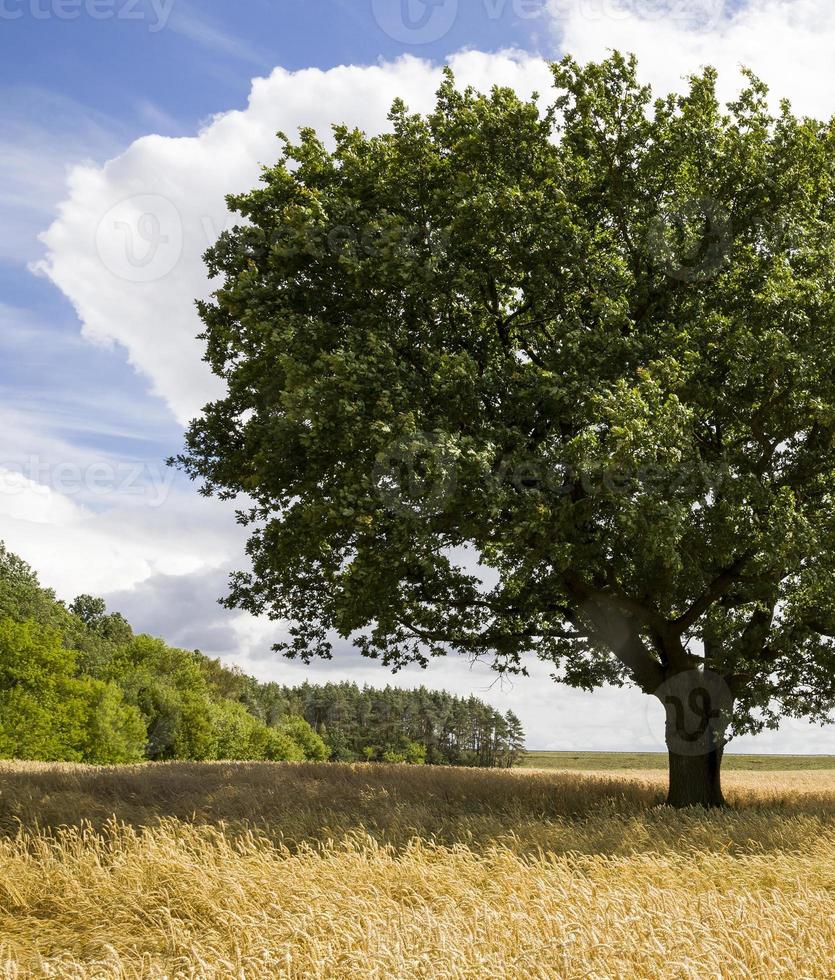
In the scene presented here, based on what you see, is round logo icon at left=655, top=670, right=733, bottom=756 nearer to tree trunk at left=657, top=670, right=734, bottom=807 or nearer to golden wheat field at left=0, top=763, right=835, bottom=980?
tree trunk at left=657, top=670, right=734, bottom=807

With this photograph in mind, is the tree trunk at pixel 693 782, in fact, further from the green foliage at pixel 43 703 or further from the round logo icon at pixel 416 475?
the green foliage at pixel 43 703

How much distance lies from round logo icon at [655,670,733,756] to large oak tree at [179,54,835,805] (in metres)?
0.06

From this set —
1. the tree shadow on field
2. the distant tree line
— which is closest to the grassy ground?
the distant tree line

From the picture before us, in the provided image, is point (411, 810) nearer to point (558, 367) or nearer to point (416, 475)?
point (416, 475)

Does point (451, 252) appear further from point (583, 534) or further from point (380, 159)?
point (583, 534)

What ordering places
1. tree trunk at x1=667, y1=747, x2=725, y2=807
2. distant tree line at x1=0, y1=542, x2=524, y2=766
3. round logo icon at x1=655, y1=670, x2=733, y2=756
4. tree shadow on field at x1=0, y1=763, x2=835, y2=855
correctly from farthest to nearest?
distant tree line at x1=0, y1=542, x2=524, y2=766, round logo icon at x1=655, y1=670, x2=733, y2=756, tree trunk at x1=667, y1=747, x2=725, y2=807, tree shadow on field at x1=0, y1=763, x2=835, y2=855

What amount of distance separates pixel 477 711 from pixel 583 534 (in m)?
111

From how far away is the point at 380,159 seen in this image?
17.5m

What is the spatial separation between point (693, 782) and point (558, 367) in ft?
34.8

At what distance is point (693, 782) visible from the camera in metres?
19.6

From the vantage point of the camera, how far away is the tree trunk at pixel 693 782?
766 inches

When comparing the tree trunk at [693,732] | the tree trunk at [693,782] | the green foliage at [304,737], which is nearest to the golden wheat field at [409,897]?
the tree trunk at [693,782]

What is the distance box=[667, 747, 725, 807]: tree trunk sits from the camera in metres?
19.5

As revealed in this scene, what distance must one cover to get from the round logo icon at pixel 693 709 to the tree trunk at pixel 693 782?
19 centimetres
